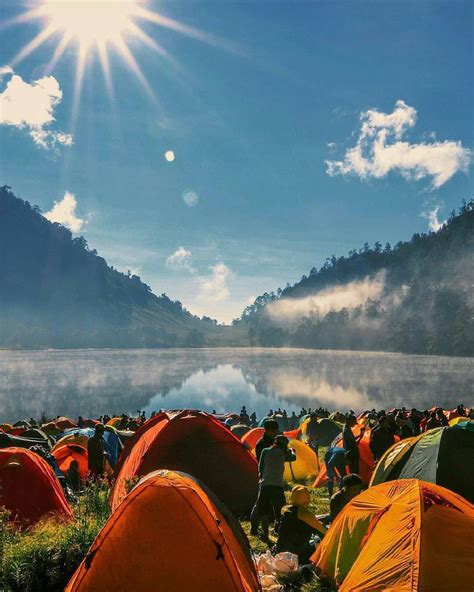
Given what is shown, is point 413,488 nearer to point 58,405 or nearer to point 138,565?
point 138,565

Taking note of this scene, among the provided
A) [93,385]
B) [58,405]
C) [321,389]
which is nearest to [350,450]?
[58,405]

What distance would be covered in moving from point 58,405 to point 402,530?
81.8 m

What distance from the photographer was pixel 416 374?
115m

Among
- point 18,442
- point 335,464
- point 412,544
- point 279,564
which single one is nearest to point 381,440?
point 335,464

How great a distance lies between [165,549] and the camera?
530 centimetres

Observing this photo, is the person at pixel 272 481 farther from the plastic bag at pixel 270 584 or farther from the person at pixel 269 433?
the plastic bag at pixel 270 584

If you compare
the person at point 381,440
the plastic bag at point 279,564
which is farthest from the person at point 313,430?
the plastic bag at point 279,564

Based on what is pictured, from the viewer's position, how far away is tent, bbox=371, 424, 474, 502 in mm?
7773

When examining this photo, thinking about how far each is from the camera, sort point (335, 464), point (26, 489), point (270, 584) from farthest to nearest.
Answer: point (335, 464)
point (26, 489)
point (270, 584)

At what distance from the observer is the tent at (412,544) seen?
16.6 feet

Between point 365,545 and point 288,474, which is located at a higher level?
point 365,545

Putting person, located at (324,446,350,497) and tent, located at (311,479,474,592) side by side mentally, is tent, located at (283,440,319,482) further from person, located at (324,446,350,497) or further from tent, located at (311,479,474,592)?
tent, located at (311,479,474,592)

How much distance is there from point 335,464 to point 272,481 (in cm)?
377

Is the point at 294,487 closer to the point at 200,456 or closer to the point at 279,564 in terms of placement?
the point at 279,564
